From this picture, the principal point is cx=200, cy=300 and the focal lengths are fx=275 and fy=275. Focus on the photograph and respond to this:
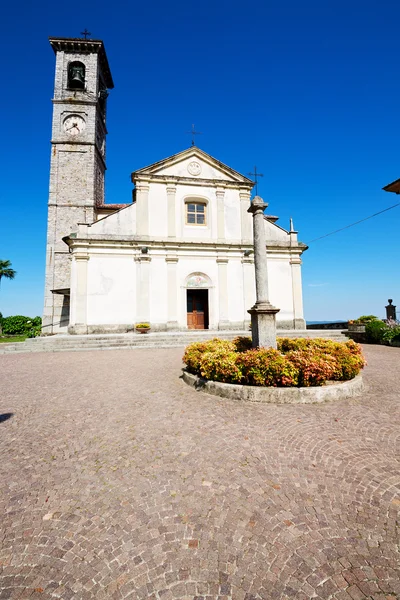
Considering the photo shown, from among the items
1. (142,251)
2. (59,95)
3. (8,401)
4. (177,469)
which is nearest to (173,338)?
(142,251)

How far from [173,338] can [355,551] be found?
13.3 m

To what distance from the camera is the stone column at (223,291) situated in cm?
1889

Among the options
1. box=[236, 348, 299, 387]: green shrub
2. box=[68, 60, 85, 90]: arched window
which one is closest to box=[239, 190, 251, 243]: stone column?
box=[236, 348, 299, 387]: green shrub

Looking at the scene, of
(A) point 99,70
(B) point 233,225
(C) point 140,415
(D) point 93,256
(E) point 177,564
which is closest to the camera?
(E) point 177,564

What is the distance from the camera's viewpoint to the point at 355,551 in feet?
6.70

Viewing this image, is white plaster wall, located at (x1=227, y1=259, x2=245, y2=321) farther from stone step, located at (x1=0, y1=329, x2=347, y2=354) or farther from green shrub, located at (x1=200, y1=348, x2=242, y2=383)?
green shrub, located at (x1=200, y1=348, x2=242, y2=383)

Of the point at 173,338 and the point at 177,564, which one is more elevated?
the point at 173,338

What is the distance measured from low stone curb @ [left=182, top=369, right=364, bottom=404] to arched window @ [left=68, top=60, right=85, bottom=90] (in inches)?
1175

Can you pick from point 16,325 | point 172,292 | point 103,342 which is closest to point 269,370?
point 103,342

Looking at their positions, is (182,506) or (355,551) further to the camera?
(182,506)

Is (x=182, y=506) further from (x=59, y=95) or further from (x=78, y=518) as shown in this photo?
(x=59, y=95)

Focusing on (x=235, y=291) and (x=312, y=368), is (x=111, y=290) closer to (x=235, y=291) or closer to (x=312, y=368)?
(x=235, y=291)

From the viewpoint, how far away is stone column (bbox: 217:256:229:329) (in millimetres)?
18891

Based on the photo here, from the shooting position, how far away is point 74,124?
77.8 feet
